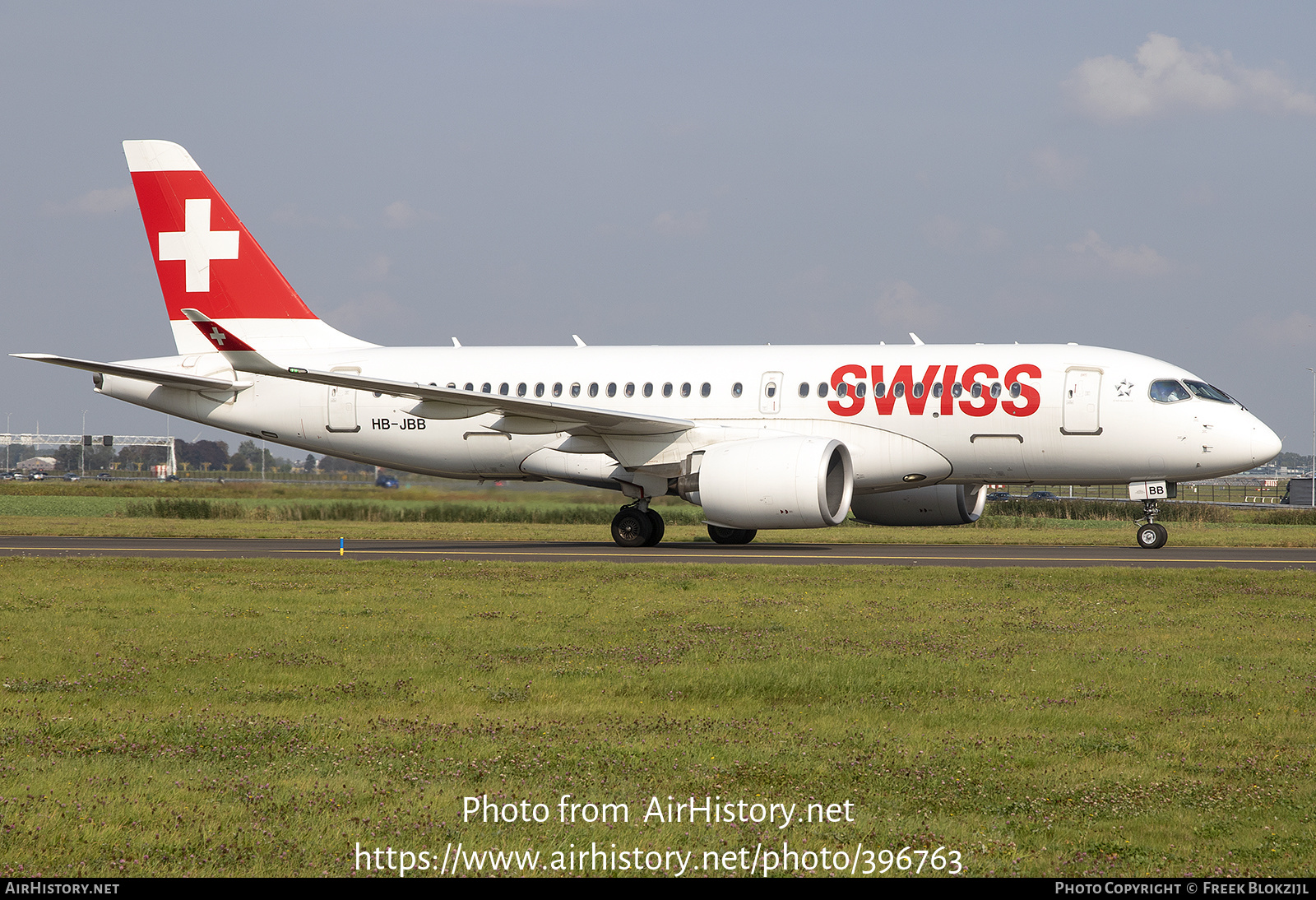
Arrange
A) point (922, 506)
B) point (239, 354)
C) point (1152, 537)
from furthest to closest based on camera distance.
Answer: point (922, 506) < point (1152, 537) < point (239, 354)

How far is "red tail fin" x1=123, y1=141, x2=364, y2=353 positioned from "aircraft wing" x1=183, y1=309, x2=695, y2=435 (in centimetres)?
517

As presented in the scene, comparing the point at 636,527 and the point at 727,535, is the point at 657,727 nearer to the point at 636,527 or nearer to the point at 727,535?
the point at 636,527

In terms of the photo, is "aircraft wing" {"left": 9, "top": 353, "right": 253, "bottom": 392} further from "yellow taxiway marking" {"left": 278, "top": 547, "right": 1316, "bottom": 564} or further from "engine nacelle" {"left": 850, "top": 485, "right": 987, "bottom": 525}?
"engine nacelle" {"left": 850, "top": 485, "right": 987, "bottom": 525}

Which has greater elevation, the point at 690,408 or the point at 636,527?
the point at 690,408

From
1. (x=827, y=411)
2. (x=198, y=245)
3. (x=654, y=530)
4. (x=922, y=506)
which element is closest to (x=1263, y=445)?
(x=922, y=506)

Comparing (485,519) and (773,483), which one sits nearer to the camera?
(773,483)

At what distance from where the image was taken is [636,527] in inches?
949

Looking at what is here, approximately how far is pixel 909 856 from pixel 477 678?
4.59 meters

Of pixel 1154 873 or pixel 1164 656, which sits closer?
pixel 1154 873

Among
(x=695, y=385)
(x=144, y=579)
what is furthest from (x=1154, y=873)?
(x=695, y=385)

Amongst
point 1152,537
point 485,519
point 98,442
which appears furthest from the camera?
point 98,442

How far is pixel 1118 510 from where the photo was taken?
42.1m

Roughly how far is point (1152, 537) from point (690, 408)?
884 centimetres
